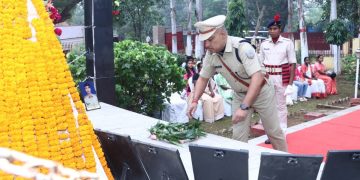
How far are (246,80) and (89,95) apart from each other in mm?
1962

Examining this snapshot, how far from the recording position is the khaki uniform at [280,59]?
6172mm

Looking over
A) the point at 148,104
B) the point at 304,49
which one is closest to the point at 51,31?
the point at 148,104

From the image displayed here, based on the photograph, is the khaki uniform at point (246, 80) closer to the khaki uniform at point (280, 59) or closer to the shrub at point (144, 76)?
the khaki uniform at point (280, 59)

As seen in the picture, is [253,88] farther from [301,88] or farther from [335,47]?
[335,47]

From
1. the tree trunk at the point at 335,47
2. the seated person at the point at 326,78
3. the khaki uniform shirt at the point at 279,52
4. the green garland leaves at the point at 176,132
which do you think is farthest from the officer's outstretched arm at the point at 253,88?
the tree trunk at the point at 335,47

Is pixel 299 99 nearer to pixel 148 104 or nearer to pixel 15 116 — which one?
pixel 148 104

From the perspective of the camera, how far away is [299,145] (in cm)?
618

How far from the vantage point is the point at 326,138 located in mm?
6551

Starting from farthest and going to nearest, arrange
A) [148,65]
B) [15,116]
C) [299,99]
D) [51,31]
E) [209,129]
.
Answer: [299,99] < [209,129] < [148,65] < [51,31] < [15,116]

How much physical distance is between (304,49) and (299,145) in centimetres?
1109

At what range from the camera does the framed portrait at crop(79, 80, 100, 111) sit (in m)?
5.31

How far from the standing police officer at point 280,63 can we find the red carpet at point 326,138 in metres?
0.38

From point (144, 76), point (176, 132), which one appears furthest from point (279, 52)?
point (176, 132)

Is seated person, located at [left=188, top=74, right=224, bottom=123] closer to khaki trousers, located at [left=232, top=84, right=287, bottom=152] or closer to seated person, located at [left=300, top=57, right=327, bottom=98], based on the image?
seated person, located at [left=300, top=57, right=327, bottom=98]
